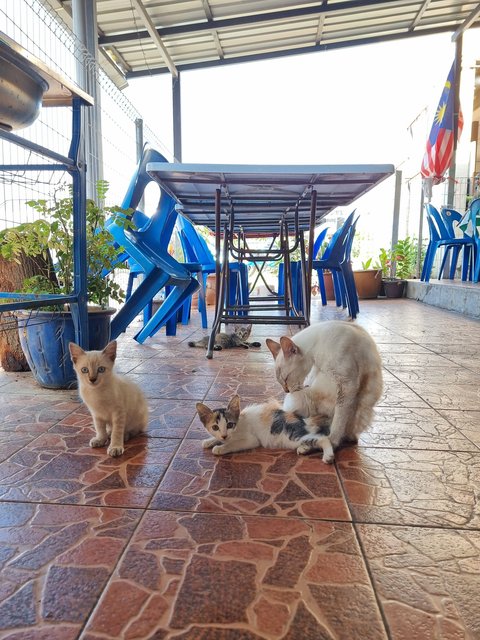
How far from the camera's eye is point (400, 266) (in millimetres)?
8727

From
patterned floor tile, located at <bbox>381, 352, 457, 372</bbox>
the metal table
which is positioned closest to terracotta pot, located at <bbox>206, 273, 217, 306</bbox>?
the metal table

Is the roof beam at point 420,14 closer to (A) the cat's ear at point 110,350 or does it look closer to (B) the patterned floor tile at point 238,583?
(A) the cat's ear at point 110,350

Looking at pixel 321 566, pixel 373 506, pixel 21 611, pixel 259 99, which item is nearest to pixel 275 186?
pixel 373 506

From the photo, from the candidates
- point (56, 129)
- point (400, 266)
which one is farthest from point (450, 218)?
point (56, 129)

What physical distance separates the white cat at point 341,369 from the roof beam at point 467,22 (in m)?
9.04

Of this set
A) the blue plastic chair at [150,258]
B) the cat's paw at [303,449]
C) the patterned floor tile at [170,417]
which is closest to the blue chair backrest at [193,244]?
the blue plastic chair at [150,258]

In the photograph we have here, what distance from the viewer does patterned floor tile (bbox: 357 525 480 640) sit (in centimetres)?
73

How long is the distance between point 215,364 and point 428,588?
2049 millimetres

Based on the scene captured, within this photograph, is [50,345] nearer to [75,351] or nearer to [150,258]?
[75,351]

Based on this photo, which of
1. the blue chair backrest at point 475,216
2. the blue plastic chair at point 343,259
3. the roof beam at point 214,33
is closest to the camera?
the blue plastic chair at point 343,259

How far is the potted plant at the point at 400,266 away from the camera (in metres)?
8.10

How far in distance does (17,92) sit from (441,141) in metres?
7.98

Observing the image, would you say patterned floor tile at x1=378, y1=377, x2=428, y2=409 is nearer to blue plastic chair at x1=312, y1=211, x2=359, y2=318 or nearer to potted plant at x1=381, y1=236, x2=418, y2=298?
blue plastic chair at x1=312, y1=211, x2=359, y2=318

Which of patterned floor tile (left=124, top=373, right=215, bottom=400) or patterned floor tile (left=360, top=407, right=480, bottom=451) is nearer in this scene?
patterned floor tile (left=360, top=407, right=480, bottom=451)
